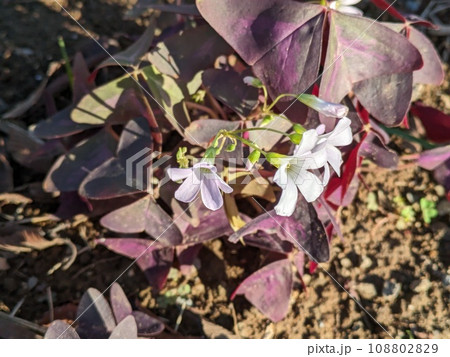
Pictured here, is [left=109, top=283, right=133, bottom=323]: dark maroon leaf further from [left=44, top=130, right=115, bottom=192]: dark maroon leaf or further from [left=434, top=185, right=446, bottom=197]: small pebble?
[left=434, top=185, right=446, bottom=197]: small pebble

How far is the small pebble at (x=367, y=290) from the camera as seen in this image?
1.73 m

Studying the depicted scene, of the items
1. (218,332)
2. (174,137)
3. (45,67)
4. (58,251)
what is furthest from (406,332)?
(45,67)

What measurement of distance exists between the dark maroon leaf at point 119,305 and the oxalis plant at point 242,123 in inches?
5.1

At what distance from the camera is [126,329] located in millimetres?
1451

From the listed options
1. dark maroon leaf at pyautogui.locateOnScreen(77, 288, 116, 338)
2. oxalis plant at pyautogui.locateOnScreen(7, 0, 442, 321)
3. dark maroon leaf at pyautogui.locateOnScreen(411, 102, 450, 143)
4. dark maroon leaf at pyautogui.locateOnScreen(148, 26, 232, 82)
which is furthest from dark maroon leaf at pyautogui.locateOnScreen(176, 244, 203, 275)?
dark maroon leaf at pyautogui.locateOnScreen(411, 102, 450, 143)

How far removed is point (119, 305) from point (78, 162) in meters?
0.45

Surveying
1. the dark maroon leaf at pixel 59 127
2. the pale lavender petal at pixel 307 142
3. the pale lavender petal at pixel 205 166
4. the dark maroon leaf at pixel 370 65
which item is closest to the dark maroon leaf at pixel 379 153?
the dark maroon leaf at pixel 370 65

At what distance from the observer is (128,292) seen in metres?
1.74

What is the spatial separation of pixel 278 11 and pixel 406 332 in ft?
3.28

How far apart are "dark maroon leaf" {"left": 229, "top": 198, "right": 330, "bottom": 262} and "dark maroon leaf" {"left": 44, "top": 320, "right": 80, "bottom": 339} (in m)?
0.47

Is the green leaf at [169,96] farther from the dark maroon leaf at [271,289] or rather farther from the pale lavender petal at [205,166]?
the dark maroon leaf at [271,289]

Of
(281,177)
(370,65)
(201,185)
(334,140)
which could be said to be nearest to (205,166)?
(201,185)

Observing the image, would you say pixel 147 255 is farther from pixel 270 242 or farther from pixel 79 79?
pixel 79 79

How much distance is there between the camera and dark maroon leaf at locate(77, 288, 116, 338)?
1.52 metres
